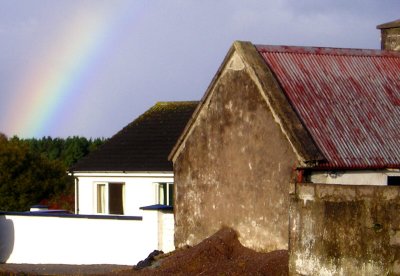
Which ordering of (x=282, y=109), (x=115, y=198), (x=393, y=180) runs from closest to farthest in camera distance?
(x=282, y=109), (x=393, y=180), (x=115, y=198)

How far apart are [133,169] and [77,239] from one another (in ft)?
24.8

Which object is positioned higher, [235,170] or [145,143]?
[145,143]

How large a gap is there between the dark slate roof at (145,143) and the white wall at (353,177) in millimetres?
13257

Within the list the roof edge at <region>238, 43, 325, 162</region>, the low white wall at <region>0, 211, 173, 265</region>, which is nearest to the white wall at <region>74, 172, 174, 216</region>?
the low white wall at <region>0, 211, 173, 265</region>

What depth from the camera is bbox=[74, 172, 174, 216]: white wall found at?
3775 centimetres

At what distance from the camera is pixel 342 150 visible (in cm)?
2425

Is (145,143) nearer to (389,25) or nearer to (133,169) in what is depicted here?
(133,169)

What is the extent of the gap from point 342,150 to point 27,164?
3184 cm

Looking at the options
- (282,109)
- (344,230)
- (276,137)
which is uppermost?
(282,109)

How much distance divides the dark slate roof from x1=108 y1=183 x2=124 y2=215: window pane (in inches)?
27.3

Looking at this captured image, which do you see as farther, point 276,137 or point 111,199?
point 111,199

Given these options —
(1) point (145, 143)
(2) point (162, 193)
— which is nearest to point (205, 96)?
(2) point (162, 193)

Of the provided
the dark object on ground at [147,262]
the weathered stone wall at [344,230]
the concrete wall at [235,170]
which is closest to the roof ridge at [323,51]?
the concrete wall at [235,170]

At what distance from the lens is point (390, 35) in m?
Result: 33.0
